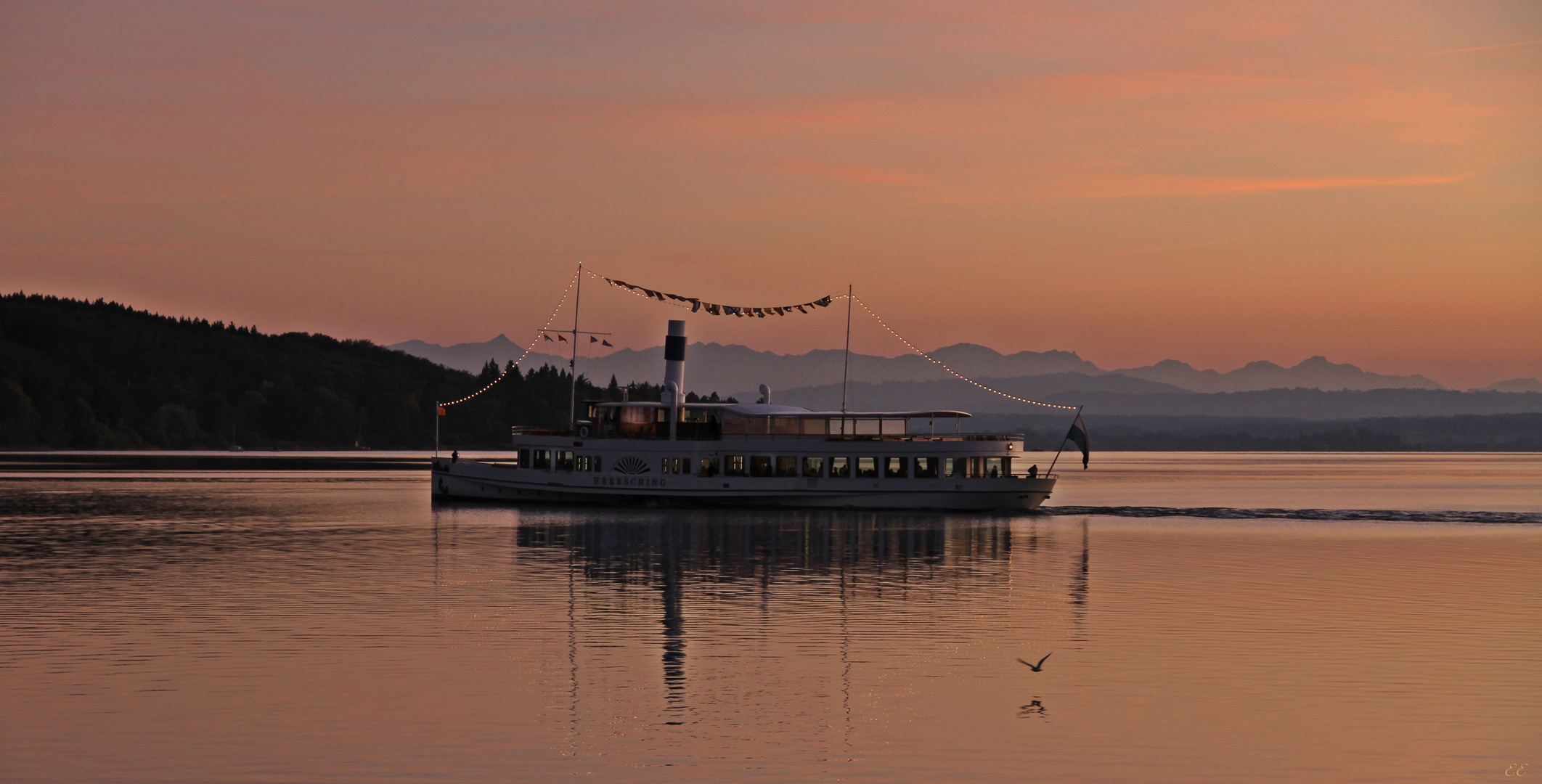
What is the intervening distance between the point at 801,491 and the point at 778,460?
98.8 inches

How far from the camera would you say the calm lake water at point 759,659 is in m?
22.5

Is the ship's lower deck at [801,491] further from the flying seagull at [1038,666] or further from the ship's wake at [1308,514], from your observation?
the flying seagull at [1038,666]

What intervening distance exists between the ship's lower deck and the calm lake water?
18.1m

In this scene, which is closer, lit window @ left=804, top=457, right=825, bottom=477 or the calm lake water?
the calm lake water

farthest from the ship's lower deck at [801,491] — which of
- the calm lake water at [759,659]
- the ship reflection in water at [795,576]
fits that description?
the calm lake water at [759,659]

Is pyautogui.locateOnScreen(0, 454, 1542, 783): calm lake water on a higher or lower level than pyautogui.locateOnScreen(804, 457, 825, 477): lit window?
lower

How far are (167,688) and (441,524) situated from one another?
5294 cm

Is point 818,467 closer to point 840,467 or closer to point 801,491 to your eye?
point 840,467

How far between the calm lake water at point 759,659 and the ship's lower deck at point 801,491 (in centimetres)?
1809

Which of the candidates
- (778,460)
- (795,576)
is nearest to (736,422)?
(778,460)

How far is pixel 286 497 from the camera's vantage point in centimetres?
11631

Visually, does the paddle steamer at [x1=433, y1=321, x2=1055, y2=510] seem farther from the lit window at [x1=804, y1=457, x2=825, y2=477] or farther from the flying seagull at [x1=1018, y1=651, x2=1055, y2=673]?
the flying seagull at [x1=1018, y1=651, x2=1055, y2=673]

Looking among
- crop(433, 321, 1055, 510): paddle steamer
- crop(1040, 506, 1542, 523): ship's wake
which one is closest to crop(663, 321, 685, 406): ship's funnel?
crop(433, 321, 1055, 510): paddle steamer

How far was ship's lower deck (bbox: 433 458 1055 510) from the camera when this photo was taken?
8819cm
